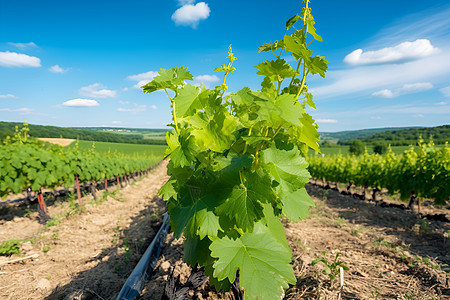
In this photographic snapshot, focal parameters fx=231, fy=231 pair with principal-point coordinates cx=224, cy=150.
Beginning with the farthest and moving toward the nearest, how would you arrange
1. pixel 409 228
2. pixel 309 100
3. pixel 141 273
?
pixel 409 228, pixel 141 273, pixel 309 100

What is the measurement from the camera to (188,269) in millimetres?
2943

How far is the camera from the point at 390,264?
150 inches

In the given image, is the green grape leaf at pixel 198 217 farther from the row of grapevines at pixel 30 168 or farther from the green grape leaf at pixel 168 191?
the row of grapevines at pixel 30 168

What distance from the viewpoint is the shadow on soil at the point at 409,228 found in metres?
4.84

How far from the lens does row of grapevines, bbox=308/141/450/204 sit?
23.4 feet

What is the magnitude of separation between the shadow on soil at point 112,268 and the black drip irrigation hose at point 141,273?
0.47 meters

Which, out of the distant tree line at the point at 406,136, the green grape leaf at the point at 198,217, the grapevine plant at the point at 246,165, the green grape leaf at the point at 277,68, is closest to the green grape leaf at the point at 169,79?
the grapevine plant at the point at 246,165

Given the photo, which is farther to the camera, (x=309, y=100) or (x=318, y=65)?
(x=309, y=100)

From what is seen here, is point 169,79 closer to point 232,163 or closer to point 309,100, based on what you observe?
point 232,163

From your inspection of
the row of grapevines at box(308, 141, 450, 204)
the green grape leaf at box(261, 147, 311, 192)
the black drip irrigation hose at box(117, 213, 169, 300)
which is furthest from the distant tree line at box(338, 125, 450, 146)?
the green grape leaf at box(261, 147, 311, 192)

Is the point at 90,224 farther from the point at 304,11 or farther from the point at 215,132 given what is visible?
the point at 304,11

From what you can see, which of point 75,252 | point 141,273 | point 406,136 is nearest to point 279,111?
point 141,273

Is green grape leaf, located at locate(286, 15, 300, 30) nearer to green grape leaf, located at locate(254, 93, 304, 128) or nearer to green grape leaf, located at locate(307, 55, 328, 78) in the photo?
green grape leaf, located at locate(307, 55, 328, 78)

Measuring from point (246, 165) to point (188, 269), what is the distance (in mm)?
2432
